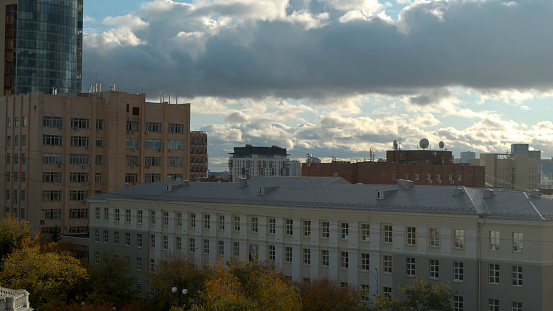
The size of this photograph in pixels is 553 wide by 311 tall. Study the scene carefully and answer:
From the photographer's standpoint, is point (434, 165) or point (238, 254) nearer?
point (238, 254)

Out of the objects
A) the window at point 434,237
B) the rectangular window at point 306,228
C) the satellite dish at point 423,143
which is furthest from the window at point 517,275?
the satellite dish at point 423,143

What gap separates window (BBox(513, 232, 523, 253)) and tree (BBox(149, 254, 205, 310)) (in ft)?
92.1

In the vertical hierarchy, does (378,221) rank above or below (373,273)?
above

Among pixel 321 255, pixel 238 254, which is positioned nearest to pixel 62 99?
pixel 238 254

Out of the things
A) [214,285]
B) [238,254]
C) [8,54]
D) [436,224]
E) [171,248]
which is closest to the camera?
[214,285]

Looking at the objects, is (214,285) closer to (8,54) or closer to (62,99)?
(62,99)

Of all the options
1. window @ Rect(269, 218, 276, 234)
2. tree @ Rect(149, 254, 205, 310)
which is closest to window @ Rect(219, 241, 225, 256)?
window @ Rect(269, 218, 276, 234)

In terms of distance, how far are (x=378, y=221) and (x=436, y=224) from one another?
5.48 m

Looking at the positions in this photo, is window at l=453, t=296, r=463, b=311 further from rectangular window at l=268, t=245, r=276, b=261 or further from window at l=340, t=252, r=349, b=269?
rectangular window at l=268, t=245, r=276, b=261

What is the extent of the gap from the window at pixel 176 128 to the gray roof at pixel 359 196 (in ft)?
123

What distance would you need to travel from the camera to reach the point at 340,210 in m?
61.5

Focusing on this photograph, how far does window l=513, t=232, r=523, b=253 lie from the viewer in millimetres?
53406

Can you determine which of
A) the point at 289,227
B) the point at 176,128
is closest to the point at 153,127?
the point at 176,128

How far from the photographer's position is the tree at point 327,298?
51.5 metres
